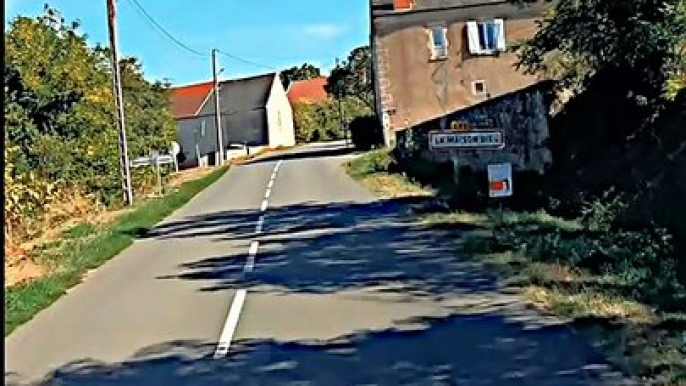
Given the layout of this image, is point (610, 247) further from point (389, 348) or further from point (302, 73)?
point (302, 73)

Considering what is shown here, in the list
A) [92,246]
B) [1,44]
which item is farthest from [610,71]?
[1,44]

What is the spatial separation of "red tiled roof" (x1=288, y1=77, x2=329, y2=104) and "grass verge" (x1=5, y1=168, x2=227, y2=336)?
245ft

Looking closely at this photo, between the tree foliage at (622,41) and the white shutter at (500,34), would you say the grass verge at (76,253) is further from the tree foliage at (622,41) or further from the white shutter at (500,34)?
the white shutter at (500,34)

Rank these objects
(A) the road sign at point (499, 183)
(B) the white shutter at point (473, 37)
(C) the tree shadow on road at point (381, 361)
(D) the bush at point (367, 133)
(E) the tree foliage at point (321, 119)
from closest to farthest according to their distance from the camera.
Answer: (C) the tree shadow on road at point (381, 361) < (A) the road sign at point (499, 183) < (B) the white shutter at point (473, 37) < (D) the bush at point (367, 133) < (E) the tree foliage at point (321, 119)

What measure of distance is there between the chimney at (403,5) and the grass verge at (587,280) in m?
30.3

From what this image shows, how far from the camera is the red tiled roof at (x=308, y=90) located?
109256mm

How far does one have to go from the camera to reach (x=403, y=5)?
50344mm

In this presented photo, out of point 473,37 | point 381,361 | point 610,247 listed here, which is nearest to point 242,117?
point 473,37

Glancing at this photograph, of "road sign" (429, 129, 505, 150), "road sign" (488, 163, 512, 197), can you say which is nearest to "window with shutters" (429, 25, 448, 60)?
"road sign" (429, 129, 505, 150)

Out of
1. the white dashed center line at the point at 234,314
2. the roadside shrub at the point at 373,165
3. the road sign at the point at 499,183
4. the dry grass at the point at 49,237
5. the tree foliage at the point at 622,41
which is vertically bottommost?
the dry grass at the point at 49,237

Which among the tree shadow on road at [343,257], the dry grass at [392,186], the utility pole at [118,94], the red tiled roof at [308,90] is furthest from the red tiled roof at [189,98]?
the tree shadow on road at [343,257]

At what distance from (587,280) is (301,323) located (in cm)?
337

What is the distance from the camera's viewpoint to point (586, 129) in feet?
75.8

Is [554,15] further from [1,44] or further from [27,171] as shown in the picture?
[1,44]
